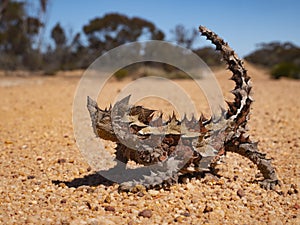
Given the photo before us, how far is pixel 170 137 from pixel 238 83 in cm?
96

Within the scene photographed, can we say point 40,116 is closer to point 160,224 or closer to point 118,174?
point 118,174

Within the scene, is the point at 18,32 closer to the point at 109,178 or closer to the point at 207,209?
the point at 109,178

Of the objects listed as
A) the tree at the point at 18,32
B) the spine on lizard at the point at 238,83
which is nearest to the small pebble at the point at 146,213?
the spine on lizard at the point at 238,83

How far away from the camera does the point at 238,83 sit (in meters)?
3.62

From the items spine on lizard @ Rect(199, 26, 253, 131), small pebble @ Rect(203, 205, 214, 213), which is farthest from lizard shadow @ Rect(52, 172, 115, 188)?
spine on lizard @ Rect(199, 26, 253, 131)

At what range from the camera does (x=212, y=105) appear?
8.80m

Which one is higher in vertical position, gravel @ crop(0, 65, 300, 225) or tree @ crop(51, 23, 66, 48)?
tree @ crop(51, 23, 66, 48)

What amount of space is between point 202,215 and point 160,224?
0.38 metres

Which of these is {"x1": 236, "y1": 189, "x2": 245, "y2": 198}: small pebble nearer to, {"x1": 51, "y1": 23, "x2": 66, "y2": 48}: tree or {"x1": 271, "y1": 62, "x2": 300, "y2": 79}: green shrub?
{"x1": 271, "y1": 62, "x2": 300, "y2": 79}: green shrub

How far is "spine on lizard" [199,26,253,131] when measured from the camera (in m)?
3.45

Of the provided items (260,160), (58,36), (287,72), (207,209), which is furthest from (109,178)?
(58,36)

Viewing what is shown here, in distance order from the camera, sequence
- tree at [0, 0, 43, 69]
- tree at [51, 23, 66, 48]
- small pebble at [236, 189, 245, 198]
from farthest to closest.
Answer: tree at [51, 23, 66, 48], tree at [0, 0, 43, 69], small pebble at [236, 189, 245, 198]

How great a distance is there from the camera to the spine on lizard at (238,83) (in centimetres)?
345

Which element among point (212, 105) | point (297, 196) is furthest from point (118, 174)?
point (212, 105)
